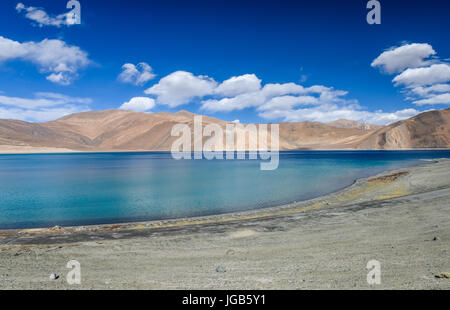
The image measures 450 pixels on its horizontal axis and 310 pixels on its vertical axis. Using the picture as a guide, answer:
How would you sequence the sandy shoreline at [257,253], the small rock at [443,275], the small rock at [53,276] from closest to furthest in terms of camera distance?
the small rock at [443,275]
the sandy shoreline at [257,253]
the small rock at [53,276]

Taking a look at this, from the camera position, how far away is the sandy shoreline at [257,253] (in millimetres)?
5766

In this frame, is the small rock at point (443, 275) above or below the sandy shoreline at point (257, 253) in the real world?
above

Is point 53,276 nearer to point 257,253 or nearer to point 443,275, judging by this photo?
point 257,253

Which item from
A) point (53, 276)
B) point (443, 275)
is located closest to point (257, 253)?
point (443, 275)

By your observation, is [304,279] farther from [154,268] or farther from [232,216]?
[232,216]

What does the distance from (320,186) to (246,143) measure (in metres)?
123

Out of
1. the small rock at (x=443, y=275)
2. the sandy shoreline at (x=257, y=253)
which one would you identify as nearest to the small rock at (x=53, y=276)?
the sandy shoreline at (x=257, y=253)

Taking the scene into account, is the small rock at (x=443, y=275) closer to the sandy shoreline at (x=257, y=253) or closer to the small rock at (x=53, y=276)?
the sandy shoreline at (x=257, y=253)

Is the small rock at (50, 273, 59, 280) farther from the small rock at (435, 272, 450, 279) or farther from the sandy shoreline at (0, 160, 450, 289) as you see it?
the small rock at (435, 272, 450, 279)

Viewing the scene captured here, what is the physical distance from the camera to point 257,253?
26.0 ft

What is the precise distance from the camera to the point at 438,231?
8.78 m

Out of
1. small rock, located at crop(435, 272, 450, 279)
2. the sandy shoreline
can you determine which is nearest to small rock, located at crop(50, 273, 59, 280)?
the sandy shoreline

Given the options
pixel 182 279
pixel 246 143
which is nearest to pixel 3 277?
pixel 182 279

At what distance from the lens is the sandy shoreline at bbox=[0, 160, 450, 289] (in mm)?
5766
